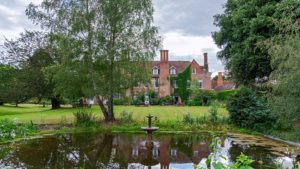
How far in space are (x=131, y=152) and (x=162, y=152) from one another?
1080mm

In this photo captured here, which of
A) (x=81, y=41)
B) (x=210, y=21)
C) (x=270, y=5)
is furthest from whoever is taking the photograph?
(x=210, y=21)

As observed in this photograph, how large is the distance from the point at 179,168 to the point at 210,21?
16.0 m


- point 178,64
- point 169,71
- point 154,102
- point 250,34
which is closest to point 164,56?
point 169,71

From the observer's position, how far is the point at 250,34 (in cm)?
1282

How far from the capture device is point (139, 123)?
37.9 ft

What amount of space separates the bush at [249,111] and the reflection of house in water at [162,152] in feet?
12.2

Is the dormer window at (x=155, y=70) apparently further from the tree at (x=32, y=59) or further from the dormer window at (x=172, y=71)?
the tree at (x=32, y=59)

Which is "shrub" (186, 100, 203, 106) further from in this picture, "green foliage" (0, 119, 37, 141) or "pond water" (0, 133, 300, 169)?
"green foliage" (0, 119, 37, 141)

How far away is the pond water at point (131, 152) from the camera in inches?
212

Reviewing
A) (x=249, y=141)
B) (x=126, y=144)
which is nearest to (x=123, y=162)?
(x=126, y=144)

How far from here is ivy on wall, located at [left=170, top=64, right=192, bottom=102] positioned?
34062mm

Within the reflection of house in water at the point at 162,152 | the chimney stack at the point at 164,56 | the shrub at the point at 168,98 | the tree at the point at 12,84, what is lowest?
the reflection of house in water at the point at 162,152

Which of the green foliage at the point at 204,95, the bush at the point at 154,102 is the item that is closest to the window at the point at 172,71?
the green foliage at the point at 204,95

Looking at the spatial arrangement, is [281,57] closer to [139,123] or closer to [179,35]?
[139,123]
